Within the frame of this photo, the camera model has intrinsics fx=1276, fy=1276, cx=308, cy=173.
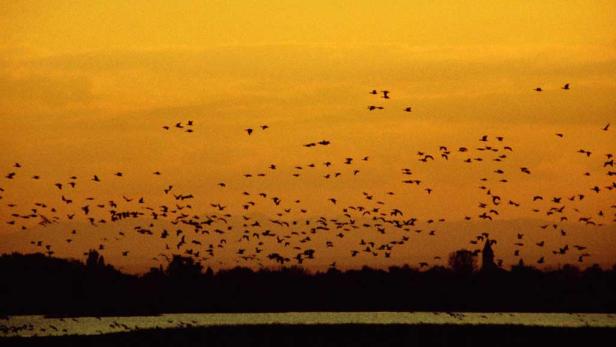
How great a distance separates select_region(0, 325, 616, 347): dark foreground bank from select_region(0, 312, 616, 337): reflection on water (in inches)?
261

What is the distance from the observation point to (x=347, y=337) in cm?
6594

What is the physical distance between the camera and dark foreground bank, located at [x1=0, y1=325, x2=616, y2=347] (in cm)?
6188

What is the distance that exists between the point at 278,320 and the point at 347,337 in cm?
2399

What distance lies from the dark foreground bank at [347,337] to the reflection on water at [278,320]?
6.62 m

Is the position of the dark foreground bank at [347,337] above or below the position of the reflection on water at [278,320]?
below

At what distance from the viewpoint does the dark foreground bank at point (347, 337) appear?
61875 millimetres

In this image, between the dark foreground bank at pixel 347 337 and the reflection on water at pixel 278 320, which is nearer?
the dark foreground bank at pixel 347 337

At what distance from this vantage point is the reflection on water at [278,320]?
7906 centimetres

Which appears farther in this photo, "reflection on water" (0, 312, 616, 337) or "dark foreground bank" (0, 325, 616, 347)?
"reflection on water" (0, 312, 616, 337)

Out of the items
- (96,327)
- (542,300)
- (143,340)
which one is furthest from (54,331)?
(542,300)

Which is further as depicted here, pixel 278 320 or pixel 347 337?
pixel 278 320

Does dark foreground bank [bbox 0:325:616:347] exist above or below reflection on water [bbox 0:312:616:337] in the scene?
below

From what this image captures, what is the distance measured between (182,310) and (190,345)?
4423 centimetres

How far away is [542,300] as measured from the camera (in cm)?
10612
